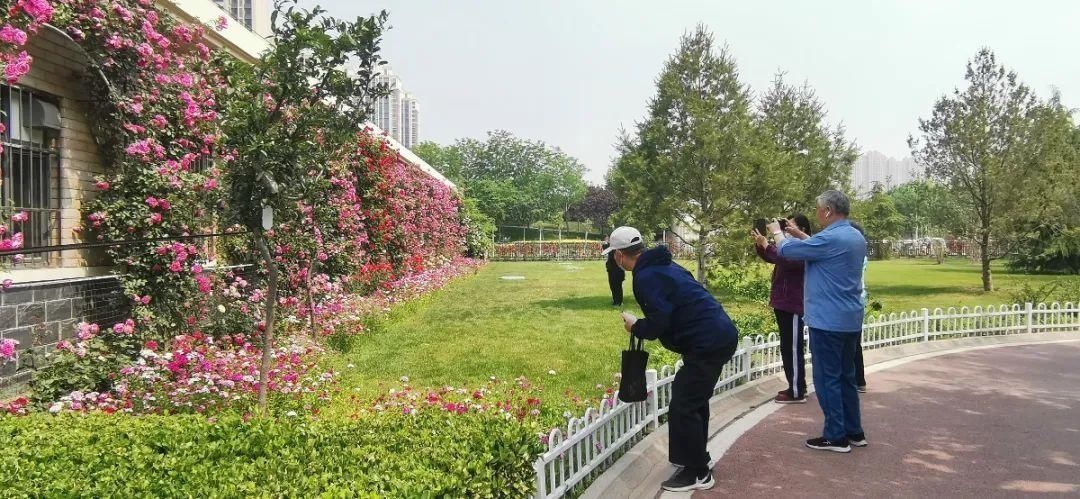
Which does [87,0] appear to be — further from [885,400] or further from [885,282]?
[885,282]

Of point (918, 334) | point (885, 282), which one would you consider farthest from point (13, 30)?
point (885, 282)

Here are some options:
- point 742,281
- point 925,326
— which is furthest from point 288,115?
point 742,281

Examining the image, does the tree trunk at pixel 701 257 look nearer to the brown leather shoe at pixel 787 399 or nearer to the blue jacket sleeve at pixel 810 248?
the brown leather shoe at pixel 787 399

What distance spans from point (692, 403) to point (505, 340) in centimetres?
558

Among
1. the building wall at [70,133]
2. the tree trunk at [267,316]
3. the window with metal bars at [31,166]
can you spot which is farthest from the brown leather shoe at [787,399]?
the building wall at [70,133]

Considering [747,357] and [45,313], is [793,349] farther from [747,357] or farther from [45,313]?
[45,313]

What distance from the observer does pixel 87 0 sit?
6.14 m

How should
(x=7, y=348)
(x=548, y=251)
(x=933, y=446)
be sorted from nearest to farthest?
(x=933, y=446) → (x=7, y=348) → (x=548, y=251)

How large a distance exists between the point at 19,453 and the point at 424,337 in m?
6.38

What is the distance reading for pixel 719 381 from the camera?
6031mm

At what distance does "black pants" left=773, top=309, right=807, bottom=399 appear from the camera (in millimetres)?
5895

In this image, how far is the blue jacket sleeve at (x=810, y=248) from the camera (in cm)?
451

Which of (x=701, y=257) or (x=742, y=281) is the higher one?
(x=701, y=257)

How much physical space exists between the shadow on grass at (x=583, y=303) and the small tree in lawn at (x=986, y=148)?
9984 mm
